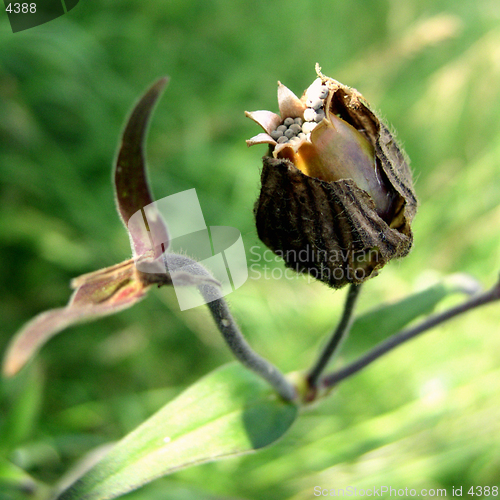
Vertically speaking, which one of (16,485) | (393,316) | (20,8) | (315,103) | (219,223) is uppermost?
(20,8)

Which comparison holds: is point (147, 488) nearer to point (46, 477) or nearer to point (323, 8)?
point (46, 477)

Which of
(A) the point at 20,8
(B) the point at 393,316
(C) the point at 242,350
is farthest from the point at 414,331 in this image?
(A) the point at 20,8

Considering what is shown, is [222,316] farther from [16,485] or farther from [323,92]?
[16,485]

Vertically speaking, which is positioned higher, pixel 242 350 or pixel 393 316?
pixel 242 350

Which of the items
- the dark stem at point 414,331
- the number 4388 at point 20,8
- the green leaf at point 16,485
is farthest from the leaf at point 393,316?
the number 4388 at point 20,8

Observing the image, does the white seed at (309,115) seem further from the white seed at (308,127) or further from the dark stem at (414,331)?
the dark stem at (414,331)

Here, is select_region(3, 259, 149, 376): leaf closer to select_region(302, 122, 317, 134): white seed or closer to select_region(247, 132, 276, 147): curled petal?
select_region(247, 132, 276, 147): curled petal

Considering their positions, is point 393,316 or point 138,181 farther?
point 393,316

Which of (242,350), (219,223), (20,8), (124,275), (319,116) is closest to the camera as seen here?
(124,275)

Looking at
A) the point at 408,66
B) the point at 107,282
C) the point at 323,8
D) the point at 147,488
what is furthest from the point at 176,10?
the point at 147,488
